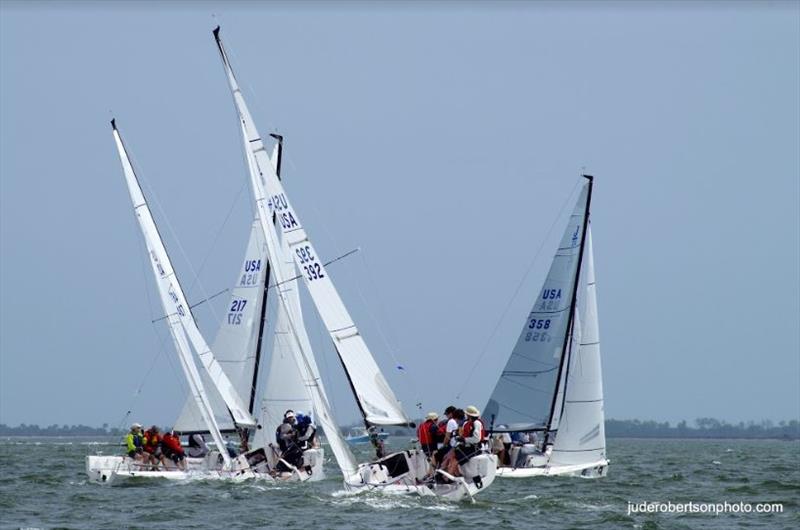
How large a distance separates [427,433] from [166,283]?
1092 centimetres

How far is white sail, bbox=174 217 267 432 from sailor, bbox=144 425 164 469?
4.28 metres

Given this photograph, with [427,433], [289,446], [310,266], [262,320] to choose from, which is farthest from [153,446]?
[427,433]

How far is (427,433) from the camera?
25.6 meters

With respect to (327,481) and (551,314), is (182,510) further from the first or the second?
(551,314)

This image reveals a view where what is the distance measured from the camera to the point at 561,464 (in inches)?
1366

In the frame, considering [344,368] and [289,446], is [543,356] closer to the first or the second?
[289,446]

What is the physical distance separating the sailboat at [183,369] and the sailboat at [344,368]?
17.5 ft

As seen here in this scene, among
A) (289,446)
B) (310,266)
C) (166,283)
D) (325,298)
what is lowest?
(289,446)

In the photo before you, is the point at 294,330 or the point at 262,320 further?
the point at 262,320

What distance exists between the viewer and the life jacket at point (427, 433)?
84.1ft

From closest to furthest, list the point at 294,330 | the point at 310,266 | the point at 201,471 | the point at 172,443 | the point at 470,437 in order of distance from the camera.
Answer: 1. the point at 470,437
2. the point at 310,266
3. the point at 294,330
4. the point at 201,471
5. the point at 172,443

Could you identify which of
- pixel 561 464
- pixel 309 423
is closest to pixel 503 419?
pixel 561 464

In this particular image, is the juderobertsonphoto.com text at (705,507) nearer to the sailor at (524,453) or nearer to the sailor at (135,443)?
the sailor at (524,453)

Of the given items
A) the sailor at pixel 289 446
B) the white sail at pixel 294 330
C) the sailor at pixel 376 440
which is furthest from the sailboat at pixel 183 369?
the sailor at pixel 376 440
